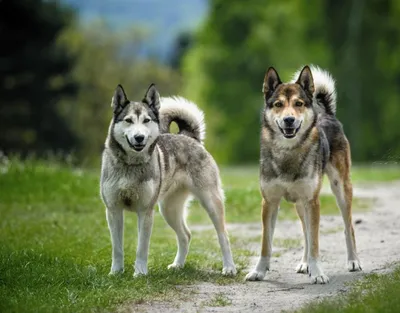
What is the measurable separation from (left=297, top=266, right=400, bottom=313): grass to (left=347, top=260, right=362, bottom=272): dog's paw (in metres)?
0.96

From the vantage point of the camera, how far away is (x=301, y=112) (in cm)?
822

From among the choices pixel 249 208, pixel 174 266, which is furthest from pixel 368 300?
pixel 249 208

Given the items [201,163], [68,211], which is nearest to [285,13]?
[68,211]

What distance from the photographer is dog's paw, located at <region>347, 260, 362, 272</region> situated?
8.71 meters

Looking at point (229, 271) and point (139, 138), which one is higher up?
point (139, 138)

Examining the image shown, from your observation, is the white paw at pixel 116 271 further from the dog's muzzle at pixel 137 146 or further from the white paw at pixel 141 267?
the dog's muzzle at pixel 137 146

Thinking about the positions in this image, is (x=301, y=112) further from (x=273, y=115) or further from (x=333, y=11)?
(x=333, y=11)

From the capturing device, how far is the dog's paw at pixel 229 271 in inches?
342

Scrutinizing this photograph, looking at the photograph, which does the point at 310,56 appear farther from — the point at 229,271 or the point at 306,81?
the point at 229,271

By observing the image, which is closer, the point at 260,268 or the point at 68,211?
the point at 260,268

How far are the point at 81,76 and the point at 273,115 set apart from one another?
40770mm

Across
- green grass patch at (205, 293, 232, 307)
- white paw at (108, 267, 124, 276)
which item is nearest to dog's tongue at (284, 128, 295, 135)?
green grass patch at (205, 293, 232, 307)

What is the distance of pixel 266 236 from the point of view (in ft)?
28.0

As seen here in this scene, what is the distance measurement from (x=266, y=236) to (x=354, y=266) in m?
1.01
